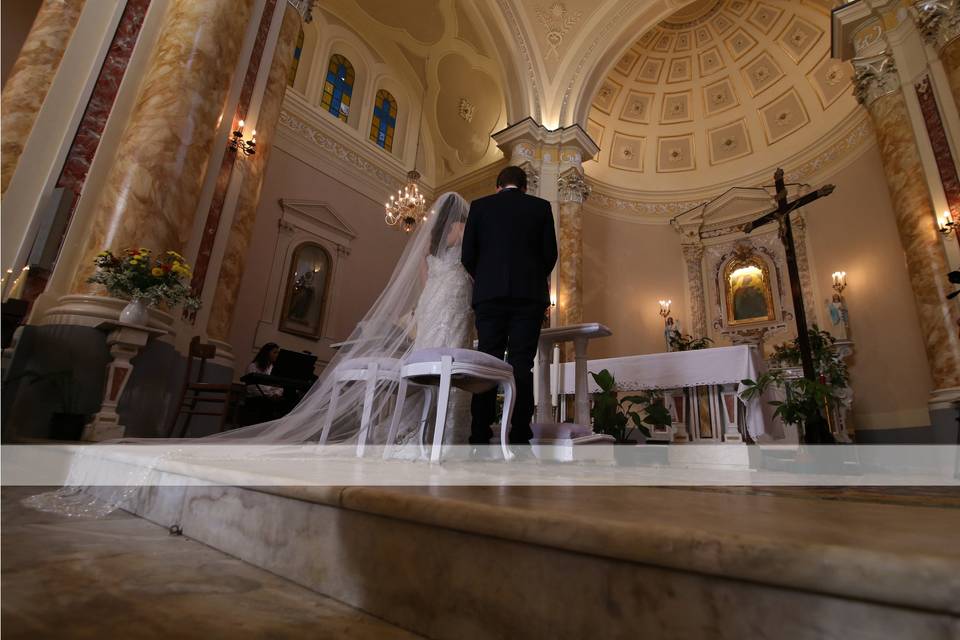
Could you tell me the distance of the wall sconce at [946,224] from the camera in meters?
6.15

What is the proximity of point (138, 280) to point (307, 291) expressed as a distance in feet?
19.6

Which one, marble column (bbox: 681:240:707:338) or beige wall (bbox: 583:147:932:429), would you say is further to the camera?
marble column (bbox: 681:240:707:338)

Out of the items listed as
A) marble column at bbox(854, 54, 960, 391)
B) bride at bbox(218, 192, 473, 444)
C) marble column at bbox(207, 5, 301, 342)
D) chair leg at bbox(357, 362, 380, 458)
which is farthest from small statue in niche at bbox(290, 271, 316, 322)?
marble column at bbox(854, 54, 960, 391)

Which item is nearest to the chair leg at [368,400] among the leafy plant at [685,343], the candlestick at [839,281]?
the leafy plant at [685,343]

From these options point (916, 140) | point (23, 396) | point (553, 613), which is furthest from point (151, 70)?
point (916, 140)

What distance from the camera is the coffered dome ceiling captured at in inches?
435

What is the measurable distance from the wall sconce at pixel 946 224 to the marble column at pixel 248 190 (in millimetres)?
8668

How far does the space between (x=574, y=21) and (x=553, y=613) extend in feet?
42.7

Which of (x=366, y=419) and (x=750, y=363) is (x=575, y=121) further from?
(x=366, y=419)

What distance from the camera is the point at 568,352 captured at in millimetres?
9547

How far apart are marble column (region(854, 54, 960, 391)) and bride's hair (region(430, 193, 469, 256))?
648 centimetres

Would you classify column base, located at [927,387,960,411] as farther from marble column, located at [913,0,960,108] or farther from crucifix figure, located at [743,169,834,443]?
marble column, located at [913,0,960,108]

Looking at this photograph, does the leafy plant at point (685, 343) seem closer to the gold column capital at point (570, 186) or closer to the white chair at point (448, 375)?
the gold column capital at point (570, 186)

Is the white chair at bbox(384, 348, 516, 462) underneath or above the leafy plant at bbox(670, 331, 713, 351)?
underneath
